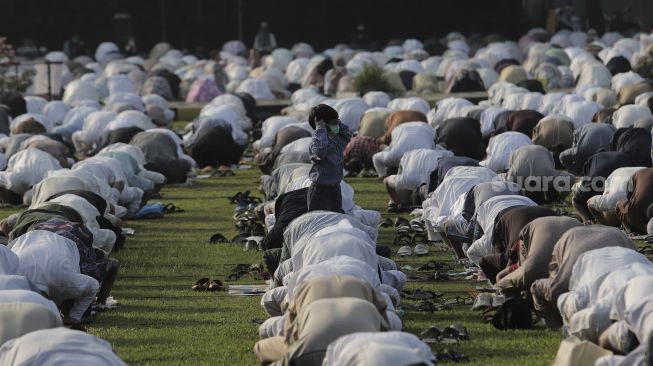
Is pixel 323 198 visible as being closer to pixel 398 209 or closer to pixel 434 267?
pixel 434 267

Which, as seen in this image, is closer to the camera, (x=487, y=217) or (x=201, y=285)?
(x=487, y=217)

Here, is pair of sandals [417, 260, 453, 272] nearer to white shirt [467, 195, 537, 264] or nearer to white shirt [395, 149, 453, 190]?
white shirt [467, 195, 537, 264]

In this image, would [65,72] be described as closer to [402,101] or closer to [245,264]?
[402,101]

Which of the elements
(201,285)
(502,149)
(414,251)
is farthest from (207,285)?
(502,149)

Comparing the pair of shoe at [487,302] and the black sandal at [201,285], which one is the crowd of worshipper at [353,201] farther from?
the black sandal at [201,285]

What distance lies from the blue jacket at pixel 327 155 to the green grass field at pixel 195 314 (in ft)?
3.12

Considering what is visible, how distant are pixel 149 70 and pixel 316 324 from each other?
29624mm

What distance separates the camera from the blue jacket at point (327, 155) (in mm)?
11961

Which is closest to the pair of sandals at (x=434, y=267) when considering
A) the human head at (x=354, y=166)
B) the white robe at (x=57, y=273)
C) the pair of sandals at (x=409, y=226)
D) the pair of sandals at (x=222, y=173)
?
the pair of sandals at (x=409, y=226)

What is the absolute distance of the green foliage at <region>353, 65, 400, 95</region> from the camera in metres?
28.5

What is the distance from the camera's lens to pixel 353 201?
15250 millimetres

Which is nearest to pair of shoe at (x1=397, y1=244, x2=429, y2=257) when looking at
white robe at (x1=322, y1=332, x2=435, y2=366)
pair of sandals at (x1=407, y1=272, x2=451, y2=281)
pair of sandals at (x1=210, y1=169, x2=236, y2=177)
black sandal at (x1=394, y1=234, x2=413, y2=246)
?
black sandal at (x1=394, y1=234, x2=413, y2=246)

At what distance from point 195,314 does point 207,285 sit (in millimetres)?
1139

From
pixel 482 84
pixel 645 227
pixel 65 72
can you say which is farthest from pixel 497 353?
pixel 65 72
